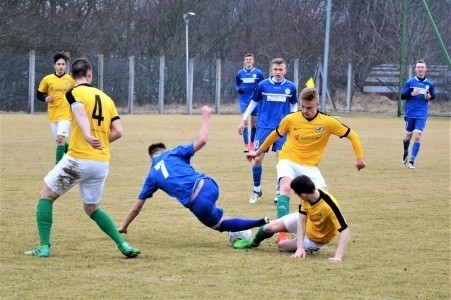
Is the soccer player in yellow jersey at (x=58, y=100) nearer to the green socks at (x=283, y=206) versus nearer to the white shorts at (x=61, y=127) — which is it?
the white shorts at (x=61, y=127)

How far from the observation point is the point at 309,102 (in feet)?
32.8

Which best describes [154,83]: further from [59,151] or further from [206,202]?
[206,202]

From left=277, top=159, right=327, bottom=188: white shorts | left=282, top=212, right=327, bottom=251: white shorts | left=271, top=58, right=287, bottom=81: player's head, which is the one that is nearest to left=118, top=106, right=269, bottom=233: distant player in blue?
left=282, top=212, right=327, bottom=251: white shorts

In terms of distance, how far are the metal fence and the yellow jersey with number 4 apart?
31.5 m

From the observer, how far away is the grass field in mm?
7633

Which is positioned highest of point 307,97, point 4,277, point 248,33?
point 248,33

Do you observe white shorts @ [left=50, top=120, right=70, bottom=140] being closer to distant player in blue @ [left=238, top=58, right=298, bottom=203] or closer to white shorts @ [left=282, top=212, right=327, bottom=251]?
distant player in blue @ [left=238, top=58, right=298, bottom=203]

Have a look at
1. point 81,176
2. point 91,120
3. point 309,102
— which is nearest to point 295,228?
point 309,102

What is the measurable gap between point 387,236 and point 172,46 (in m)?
41.7

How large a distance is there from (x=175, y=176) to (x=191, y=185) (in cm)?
18

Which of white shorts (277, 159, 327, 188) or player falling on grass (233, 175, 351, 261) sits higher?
white shorts (277, 159, 327, 188)

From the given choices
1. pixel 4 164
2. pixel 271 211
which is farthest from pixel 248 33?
pixel 271 211

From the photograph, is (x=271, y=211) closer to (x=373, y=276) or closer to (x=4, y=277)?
(x=373, y=276)

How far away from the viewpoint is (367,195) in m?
14.5
